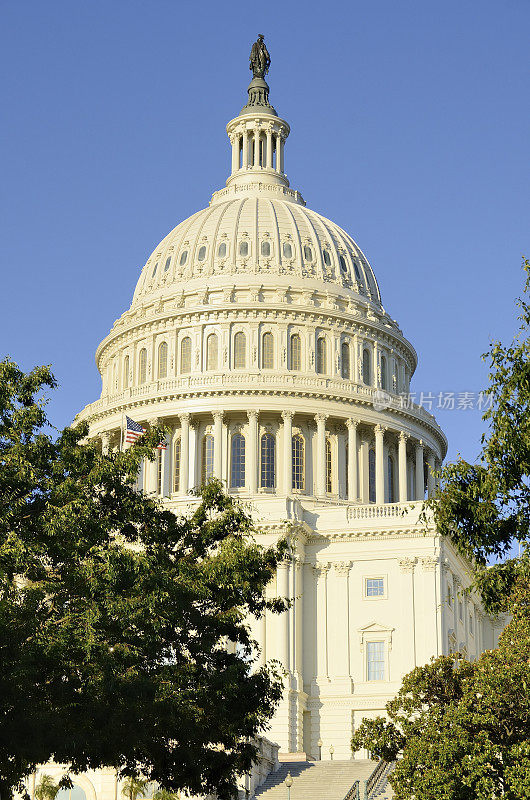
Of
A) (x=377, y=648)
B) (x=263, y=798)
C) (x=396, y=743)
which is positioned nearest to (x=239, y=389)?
(x=377, y=648)

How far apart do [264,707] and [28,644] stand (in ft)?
30.3

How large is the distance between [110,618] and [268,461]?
56.4 m

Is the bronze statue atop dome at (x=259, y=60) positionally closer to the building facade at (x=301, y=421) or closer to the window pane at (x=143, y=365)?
the building facade at (x=301, y=421)

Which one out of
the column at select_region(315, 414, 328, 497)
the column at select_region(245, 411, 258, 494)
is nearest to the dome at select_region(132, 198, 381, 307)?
the column at select_region(245, 411, 258, 494)

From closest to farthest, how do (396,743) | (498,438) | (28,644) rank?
(498,438) < (28,644) < (396,743)

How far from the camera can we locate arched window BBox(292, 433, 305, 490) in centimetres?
9162

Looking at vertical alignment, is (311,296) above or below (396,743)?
above

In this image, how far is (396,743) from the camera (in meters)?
41.8

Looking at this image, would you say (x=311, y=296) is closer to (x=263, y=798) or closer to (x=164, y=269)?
(x=164, y=269)

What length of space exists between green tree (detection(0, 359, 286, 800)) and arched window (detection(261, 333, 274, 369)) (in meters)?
54.2

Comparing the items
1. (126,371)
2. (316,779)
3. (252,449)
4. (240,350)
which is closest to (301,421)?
(252,449)

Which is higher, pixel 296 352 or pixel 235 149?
pixel 235 149

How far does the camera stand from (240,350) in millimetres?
96625

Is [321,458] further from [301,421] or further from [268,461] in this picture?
[268,461]
